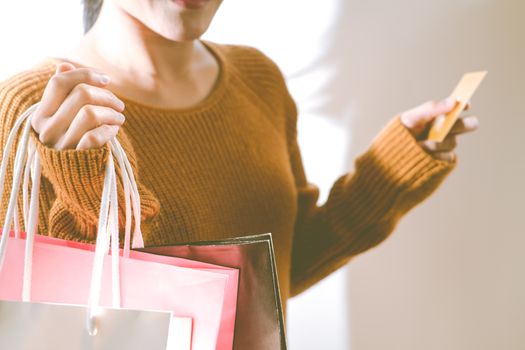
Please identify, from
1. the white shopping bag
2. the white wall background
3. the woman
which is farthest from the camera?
the white wall background

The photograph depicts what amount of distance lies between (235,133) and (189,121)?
0.23 ft

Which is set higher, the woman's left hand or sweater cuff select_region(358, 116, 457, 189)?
the woman's left hand

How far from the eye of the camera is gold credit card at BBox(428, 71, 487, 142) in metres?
0.61

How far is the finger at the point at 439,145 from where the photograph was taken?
25.2 inches

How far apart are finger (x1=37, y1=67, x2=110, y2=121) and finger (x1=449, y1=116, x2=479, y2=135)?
17.5 inches

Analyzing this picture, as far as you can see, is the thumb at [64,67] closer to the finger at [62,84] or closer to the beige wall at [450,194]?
the finger at [62,84]

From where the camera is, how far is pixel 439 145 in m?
0.64

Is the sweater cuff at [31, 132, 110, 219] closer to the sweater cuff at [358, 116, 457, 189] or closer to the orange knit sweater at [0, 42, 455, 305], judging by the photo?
the orange knit sweater at [0, 42, 455, 305]

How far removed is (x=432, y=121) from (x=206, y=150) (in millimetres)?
284

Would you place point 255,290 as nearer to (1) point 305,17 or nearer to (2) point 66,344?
(2) point 66,344

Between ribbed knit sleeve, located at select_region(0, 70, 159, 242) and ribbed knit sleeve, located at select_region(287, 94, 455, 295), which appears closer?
ribbed knit sleeve, located at select_region(0, 70, 159, 242)

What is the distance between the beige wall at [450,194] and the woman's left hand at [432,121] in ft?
0.78

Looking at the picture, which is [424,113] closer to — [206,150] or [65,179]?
[206,150]

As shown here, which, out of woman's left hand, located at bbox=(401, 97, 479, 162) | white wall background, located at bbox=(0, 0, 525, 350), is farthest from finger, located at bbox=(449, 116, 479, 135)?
white wall background, located at bbox=(0, 0, 525, 350)
